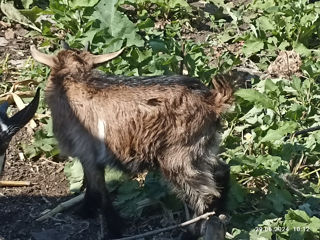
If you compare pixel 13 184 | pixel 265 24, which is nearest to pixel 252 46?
pixel 265 24

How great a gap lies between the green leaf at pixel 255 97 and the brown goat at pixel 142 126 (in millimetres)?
1047

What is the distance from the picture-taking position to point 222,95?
5352 millimetres

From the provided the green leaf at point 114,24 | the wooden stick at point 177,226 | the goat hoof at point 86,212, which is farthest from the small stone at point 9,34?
Result: the wooden stick at point 177,226

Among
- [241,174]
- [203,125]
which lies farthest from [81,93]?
[241,174]

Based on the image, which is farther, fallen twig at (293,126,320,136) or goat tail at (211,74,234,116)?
fallen twig at (293,126,320,136)

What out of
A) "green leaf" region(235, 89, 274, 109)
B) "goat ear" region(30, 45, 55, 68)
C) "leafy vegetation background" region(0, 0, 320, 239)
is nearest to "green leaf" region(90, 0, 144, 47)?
"leafy vegetation background" region(0, 0, 320, 239)

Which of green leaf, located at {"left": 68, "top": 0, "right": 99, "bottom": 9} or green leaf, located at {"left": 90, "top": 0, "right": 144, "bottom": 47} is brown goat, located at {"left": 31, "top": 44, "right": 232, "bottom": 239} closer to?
green leaf, located at {"left": 90, "top": 0, "right": 144, "bottom": 47}

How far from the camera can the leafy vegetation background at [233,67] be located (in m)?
5.84

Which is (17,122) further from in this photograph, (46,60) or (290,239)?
(290,239)

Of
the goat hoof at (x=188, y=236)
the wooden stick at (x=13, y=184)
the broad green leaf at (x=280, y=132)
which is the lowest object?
the goat hoof at (x=188, y=236)

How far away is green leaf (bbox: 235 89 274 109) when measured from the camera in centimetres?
652

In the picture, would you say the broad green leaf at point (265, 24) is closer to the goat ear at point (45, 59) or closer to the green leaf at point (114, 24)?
the green leaf at point (114, 24)

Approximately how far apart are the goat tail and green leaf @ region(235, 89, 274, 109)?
3.73ft

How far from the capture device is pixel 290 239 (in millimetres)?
5262
